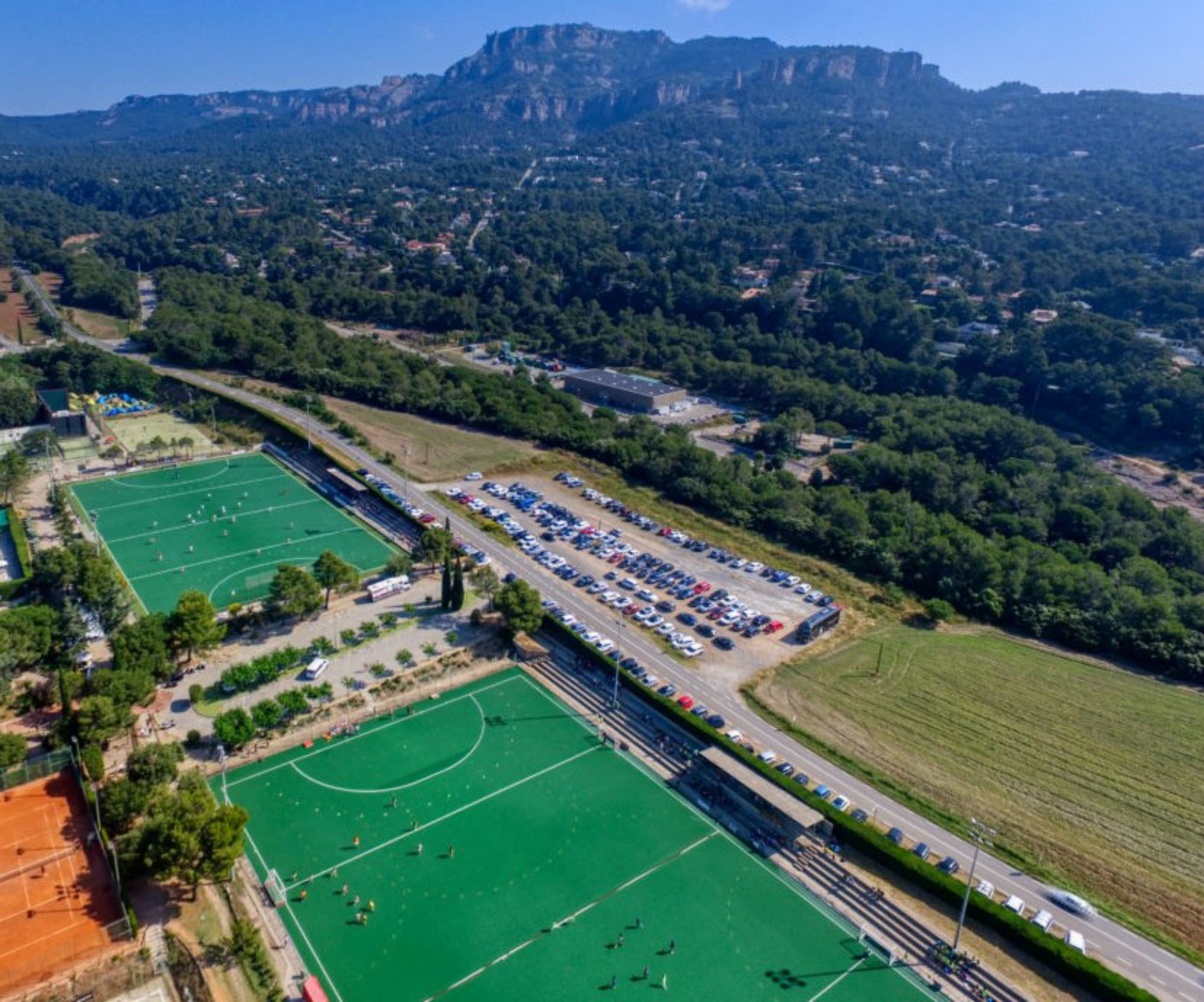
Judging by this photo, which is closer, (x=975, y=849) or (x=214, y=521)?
(x=975, y=849)

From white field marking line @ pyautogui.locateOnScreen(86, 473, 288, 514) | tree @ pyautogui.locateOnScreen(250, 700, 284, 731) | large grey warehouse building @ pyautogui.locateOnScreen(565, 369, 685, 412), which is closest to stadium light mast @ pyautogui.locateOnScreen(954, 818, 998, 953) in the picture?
tree @ pyautogui.locateOnScreen(250, 700, 284, 731)

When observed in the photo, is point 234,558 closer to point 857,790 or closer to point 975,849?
point 857,790

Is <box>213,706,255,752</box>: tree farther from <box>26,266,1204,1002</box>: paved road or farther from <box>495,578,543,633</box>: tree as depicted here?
<box>26,266,1204,1002</box>: paved road

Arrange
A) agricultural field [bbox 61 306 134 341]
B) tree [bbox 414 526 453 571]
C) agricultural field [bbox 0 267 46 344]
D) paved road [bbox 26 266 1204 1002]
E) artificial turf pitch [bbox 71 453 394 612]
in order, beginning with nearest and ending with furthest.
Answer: paved road [bbox 26 266 1204 1002]
artificial turf pitch [bbox 71 453 394 612]
tree [bbox 414 526 453 571]
agricultural field [bbox 0 267 46 344]
agricultural field [bbox 61 306 134 341]

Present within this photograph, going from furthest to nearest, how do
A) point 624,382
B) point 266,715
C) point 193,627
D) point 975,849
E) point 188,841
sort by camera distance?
1. point 624,382
2. point 193,627
3. point 266,715
4. point 975,849
5. point 188,841

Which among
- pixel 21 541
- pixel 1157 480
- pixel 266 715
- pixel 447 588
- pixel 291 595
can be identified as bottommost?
pixel 1157 480

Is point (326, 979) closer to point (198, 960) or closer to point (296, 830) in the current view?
point (198, 960)

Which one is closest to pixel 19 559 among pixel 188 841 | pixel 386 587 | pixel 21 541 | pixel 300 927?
pixel 21 541

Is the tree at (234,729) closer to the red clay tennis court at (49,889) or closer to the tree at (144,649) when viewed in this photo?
the tree at (144,649)
